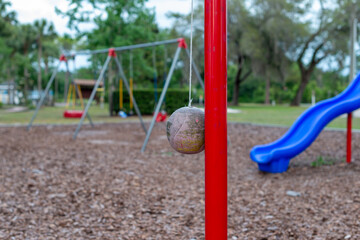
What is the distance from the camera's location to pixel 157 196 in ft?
12.0

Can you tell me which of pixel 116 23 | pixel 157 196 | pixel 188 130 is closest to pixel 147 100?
pixel 116 23

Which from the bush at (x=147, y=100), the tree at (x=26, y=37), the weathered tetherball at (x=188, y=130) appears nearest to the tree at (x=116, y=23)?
the bush at (x=147, y=100)

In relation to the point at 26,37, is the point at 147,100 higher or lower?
lower

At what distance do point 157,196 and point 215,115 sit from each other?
230 centimetres

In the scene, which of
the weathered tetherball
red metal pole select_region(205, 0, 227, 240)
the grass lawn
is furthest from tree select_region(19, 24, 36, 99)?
red metal pole select_region(205, 0, 227, 240)

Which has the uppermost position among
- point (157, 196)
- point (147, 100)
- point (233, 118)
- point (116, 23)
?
point (116, 23)

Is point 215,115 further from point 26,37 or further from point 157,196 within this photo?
point 26,37

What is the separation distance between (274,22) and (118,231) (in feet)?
85.3

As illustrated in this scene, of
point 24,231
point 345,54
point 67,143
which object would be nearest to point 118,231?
point 24,231

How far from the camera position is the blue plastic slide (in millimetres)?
4348

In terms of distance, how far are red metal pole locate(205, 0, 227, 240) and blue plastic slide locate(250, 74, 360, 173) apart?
2969mm

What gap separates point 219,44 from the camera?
1.54 metres

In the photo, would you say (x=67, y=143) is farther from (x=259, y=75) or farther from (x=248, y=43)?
(x=259, y=75)

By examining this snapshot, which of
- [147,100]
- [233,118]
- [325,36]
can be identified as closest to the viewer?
[233,118]
